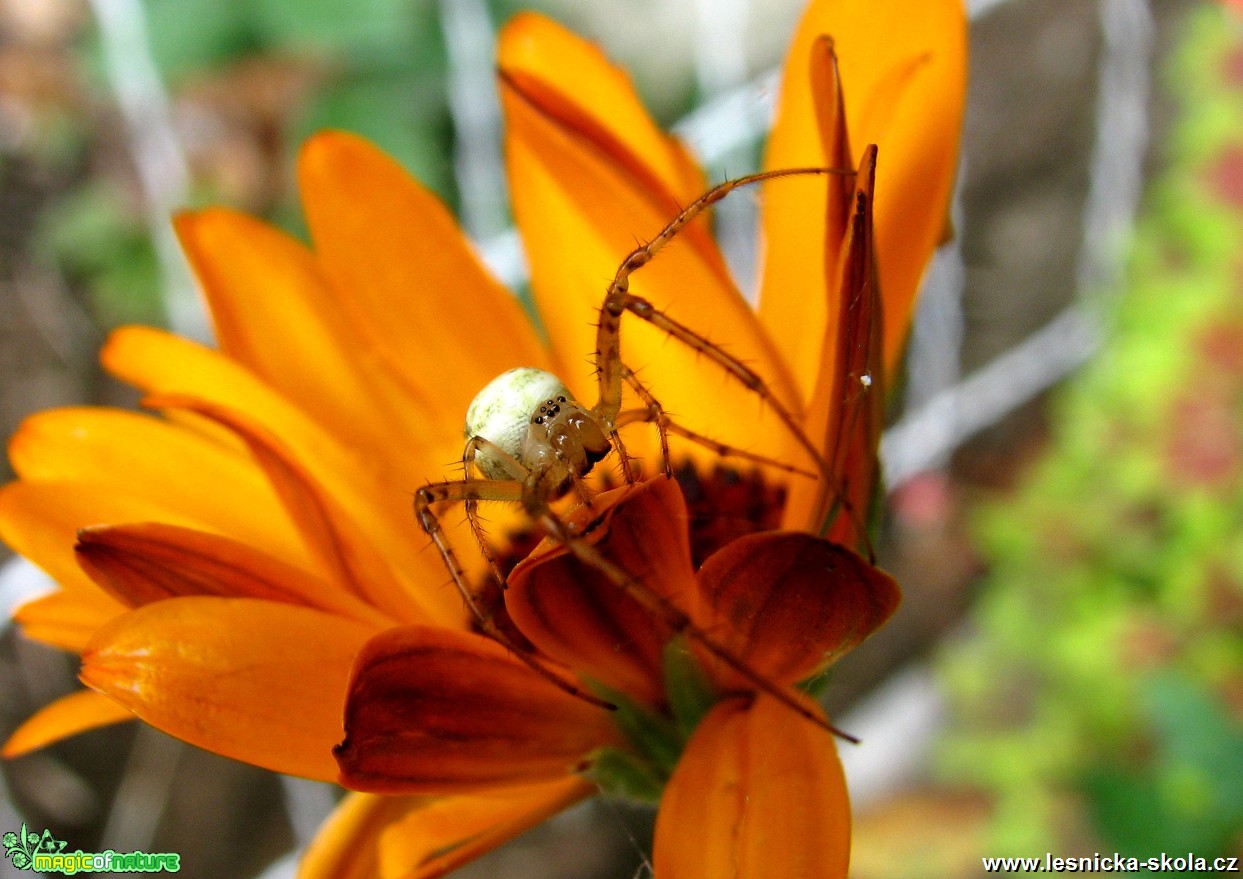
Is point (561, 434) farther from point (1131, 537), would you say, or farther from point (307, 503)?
point (1131, 537)

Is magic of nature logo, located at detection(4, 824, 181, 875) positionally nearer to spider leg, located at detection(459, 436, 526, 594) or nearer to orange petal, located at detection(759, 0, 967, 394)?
spider leg, located at detection(459, 436, 526, 594)

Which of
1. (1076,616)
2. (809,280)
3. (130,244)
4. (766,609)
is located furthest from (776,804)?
(130,244)

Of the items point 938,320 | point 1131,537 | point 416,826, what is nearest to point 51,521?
point 416,826

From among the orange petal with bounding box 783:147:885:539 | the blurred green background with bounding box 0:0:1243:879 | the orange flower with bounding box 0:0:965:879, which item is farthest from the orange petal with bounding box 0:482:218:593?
the blurred green background with bounding box 0:0:1243:879

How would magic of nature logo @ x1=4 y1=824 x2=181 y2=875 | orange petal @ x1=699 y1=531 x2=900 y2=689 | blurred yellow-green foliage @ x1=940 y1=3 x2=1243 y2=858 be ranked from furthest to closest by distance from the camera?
blurred yellow-green foliage @ x1=940 y1=3 x2=1243 y2=858 → magic of nature logo @ x1=4 y1=824 x2=181 y2=875 → orange petal @ x1=699 y1=531 x2=900 y2=689

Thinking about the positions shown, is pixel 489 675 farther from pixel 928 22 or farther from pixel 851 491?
pixel 928 22

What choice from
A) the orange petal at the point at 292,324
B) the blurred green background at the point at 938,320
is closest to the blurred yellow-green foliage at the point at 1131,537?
the blurred green background at the point at 938,320
